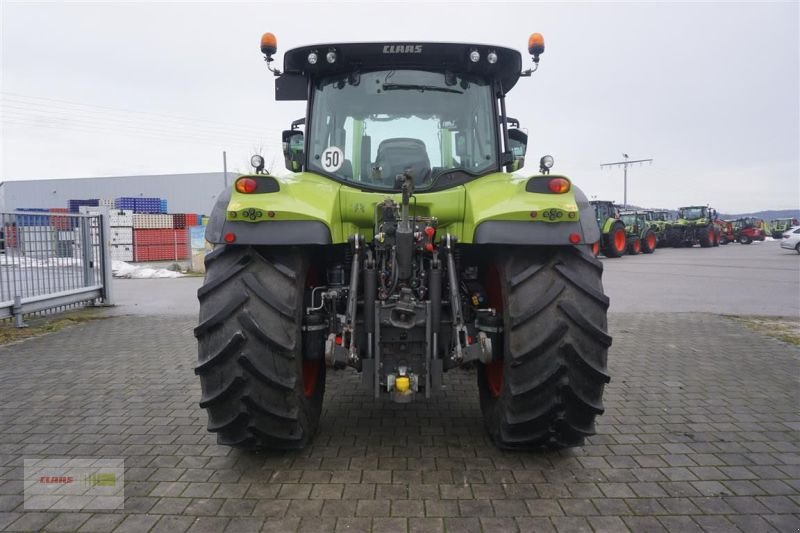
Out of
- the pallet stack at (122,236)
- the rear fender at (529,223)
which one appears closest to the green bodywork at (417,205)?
the rear fender at (529,223)

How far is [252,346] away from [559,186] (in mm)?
2030

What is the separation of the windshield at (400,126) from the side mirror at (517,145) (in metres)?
0.37

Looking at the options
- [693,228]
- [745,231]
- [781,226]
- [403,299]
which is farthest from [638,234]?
[781,226]

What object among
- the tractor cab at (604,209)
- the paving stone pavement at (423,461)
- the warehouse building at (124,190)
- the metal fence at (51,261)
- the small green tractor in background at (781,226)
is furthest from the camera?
the warehouse building at (124,190)

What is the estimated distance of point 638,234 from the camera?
26422 mm

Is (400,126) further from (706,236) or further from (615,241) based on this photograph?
(706,236)

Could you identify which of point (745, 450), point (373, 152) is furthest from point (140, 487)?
point (745, 450)

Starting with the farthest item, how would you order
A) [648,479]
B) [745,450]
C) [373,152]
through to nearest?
1. [373,152]
2. [745,450]
3. [648,479]

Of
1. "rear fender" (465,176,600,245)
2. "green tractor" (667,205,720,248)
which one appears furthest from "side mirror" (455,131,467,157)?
"green tractor" (667,205,720,248)

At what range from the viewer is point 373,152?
13.0 ft

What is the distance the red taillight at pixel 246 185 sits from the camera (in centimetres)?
326

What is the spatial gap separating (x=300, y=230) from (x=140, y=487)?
178 centimetres

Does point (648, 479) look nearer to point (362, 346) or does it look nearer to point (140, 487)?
point (362, 346)

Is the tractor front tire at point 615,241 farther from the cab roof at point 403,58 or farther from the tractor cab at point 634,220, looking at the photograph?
the cab roof at point 403,58
